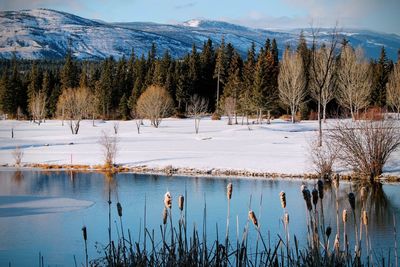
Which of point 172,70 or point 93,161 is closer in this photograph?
point 93,161

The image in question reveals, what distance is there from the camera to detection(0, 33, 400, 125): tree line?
5675 cm

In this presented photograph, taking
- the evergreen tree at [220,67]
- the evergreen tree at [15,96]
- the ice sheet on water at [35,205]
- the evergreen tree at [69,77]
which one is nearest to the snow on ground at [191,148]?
the ice sheet on water at [35,205]

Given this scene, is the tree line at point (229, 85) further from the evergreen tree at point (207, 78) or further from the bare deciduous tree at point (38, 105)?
the bare deciduous tree at point (38, 105)

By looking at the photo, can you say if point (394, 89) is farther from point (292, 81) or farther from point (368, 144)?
point (368, 144)

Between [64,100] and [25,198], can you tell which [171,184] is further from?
[64,100]

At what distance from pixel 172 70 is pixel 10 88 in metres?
23.9

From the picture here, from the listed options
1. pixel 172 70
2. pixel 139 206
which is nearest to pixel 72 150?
pixel 139 206

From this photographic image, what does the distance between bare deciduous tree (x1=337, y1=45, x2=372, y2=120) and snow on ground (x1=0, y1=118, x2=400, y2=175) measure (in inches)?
199

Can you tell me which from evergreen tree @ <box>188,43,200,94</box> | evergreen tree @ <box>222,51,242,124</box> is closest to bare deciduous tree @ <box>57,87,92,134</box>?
evergreen tree @ <box>188,43,200,94</box>

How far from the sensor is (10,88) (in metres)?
77.4

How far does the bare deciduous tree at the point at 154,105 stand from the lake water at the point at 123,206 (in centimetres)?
2953

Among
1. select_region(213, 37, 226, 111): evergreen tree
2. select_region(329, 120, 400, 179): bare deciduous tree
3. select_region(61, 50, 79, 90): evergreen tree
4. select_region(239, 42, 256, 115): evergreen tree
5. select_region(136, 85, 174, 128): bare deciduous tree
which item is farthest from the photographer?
select_region(61, 50, 79, 90): evergreen tree

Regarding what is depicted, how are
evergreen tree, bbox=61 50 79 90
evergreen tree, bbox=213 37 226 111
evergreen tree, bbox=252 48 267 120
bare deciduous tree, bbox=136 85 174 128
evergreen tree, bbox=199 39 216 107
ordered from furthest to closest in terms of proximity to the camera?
evergreen tree, bbox=61 50 79 90, evergreen tree, bbox=199 39 216 107, evergreen tree, bbox=213 37 226 111, bare deciduous tree, bbox=136 85 174 128, evergreen tree, bbox=252 48 267 120

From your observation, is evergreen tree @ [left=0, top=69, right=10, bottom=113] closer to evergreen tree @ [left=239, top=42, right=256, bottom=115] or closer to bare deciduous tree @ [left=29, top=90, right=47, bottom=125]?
bare deciduous tree @ [left=29, top=90, right=47, bottom=125]
